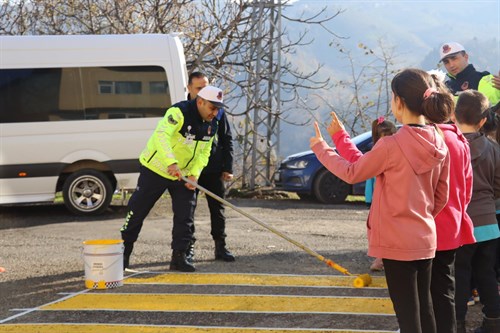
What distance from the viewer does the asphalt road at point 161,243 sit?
7915 mm

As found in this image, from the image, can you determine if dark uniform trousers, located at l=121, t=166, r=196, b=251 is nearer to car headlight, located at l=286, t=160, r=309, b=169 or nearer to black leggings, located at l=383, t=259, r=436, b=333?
black leggings, located at l=383, t=259, r=436, b=333

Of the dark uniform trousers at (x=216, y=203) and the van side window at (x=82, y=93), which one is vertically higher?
the van side window at (x=82, y=93)

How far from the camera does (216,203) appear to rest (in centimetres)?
891

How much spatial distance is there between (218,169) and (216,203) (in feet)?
1.34

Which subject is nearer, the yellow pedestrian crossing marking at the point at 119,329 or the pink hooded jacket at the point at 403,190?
the pink hooded jacket at the point at 403,190

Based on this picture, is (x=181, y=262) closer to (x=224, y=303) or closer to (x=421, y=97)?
(x=224, y=303)

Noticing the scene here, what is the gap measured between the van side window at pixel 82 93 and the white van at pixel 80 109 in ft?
0.05

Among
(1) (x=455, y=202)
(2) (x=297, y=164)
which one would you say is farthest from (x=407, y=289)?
(2) (x=297, y=164)

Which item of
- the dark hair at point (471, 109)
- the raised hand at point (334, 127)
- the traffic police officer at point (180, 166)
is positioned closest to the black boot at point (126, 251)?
the traffic police officer at point (180, 166)

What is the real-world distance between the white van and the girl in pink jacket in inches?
343

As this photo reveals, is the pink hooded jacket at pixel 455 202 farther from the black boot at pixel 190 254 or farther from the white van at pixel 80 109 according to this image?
the white van at pixel 80 109

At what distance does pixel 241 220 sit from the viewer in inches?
491

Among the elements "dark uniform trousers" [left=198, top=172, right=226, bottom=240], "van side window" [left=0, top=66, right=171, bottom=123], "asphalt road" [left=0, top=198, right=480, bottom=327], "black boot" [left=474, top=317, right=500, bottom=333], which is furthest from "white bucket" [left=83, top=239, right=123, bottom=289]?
"van side window" [left=0, top=66, right=171, bottom=123]

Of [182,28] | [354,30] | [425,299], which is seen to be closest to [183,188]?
[425,299]
